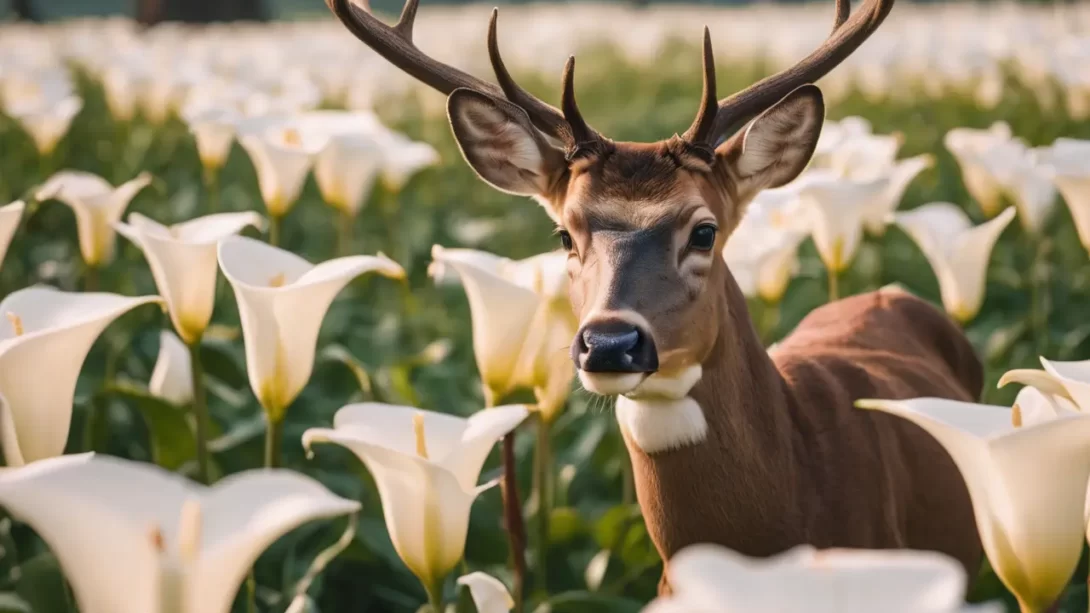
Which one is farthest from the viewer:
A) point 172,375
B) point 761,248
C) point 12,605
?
point 761,248

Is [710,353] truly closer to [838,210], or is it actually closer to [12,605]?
[838,210]

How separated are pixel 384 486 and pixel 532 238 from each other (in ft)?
21.3

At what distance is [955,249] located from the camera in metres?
4.68

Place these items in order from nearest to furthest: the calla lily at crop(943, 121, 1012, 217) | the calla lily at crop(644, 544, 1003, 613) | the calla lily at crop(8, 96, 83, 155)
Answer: the calla lily at crop(644, 544, 1003, 613) → the calla lily at crop(943, 121, 1012, 217) → the calla lily at crop(8, 96, 83, 155)

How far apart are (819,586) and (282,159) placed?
409 cm

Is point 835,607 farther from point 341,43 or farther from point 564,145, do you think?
point 341,43

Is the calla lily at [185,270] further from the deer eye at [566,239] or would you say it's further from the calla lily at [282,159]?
the calla lily at [282,159]

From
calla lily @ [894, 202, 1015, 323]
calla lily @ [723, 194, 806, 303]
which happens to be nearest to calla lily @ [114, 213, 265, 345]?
calla lily @ [723, 194, 806, 303]

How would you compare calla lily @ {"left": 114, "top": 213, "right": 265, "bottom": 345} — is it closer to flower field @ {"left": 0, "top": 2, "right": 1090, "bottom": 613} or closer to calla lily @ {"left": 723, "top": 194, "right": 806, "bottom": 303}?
flower field @ {"left": 0, "top": 2, "right": 1090, "bottom": 613}

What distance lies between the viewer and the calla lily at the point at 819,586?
1389mm

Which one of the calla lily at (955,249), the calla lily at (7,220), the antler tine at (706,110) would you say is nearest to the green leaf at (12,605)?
the calla lily at (7,220)

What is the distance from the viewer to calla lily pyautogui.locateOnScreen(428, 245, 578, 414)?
368 cm

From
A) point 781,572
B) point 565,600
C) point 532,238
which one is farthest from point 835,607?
point 532,238

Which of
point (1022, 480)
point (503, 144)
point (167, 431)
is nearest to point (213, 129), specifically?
point (167, 431)
